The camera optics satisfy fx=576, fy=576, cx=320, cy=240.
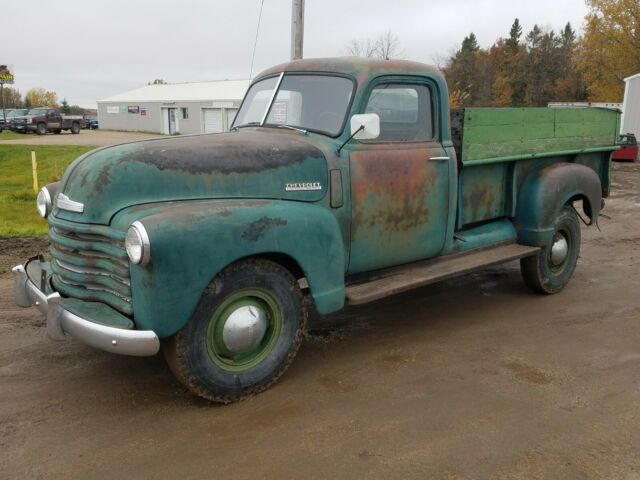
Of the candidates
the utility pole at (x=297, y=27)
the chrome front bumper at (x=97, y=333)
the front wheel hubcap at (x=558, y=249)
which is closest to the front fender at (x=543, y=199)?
the front wheel hubcap at (x=558, y=249)

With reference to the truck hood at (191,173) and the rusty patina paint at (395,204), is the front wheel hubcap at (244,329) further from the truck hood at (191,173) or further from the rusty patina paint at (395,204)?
the rusty patina paint at (395,204)

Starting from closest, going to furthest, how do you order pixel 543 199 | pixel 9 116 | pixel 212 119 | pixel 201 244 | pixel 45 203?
1. pixel 201 244
2. pixel 45 203
3. pixel 543 199
4. pixel 9 116
5. pixel 212 119

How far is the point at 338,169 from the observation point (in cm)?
394

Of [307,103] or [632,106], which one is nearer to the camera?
[307,103]

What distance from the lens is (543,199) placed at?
536cm

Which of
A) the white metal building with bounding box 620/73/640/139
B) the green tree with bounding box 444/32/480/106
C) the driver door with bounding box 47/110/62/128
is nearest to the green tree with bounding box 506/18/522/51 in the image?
the green tree with bounding box 444/32/480/106

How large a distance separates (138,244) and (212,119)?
35196 mm

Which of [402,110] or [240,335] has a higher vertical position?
Result: [402,110]

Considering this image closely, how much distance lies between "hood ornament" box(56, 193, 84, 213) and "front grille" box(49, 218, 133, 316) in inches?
3.4

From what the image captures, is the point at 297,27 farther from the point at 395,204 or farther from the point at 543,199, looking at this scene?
the point at 395,204

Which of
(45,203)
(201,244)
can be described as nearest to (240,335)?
(201,244)

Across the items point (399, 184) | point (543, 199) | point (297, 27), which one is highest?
point (297, 27)

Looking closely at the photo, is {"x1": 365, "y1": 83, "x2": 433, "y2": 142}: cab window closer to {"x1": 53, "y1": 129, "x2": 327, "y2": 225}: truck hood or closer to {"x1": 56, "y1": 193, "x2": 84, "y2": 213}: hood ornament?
{"x1": 53, "y1": 129, "x2": 327, "y2": 225}: truck hood

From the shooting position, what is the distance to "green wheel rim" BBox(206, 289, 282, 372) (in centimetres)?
337
